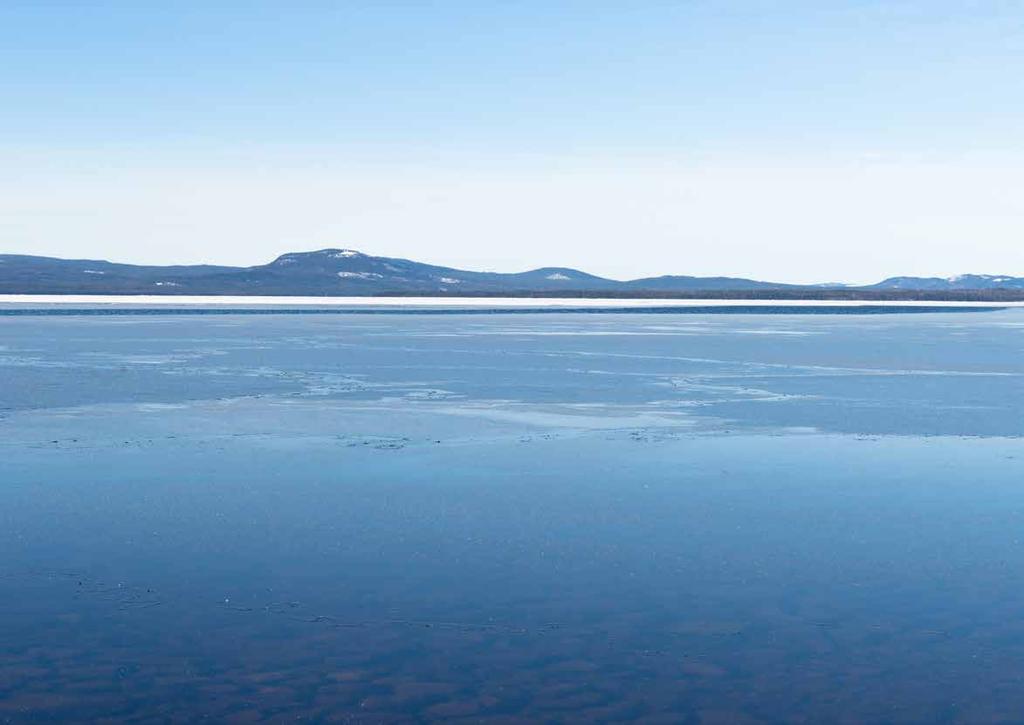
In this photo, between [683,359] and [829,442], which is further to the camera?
[683,359]

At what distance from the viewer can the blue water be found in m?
5.51

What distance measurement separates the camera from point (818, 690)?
5512 millimetres

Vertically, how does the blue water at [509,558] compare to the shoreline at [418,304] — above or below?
above

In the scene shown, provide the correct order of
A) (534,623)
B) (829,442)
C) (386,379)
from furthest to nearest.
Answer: (386,379) < (829,442) < (534,623)

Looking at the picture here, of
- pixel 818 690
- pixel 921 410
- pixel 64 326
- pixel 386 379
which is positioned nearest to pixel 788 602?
pixel 818 690

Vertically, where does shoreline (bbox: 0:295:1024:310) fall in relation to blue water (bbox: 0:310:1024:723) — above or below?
below

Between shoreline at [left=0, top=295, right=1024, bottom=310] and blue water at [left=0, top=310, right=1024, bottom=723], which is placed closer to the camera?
blue water at [left=0, top=310, right=1024, bottom=723]

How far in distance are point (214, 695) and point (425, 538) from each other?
10.1ft

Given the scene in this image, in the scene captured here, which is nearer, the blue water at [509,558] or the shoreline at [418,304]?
the blue water at [509,558]

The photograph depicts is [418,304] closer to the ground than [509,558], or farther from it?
closer to the ground

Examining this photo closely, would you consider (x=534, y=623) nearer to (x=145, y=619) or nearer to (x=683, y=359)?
(x=145, y=619)

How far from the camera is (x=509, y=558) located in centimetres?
786

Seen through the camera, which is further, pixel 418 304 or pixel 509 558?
pixel 418 304

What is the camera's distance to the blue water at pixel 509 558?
18.1 ft
